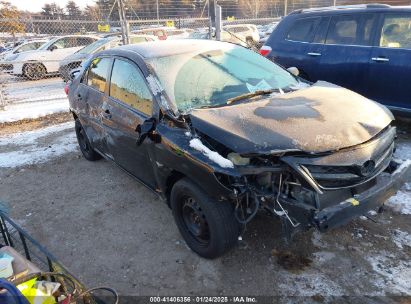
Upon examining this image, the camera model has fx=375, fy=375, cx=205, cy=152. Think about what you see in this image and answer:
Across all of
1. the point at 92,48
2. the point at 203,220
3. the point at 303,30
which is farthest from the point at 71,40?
the point at 203,220

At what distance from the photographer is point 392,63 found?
516 centimetres

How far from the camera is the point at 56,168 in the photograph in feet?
18.2

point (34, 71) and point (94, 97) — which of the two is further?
point (34, 71)

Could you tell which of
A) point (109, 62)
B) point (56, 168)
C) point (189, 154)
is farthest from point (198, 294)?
point (56, 168)

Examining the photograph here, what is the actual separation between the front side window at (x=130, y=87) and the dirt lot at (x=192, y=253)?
1.20 meters

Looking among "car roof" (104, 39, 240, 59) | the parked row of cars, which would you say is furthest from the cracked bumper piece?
the parked row of cars

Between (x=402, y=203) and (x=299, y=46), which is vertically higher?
(x=299, y=46)

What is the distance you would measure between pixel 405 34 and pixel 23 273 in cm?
536

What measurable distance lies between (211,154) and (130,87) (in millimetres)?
1473

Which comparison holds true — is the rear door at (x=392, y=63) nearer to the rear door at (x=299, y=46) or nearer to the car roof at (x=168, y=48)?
the rear door at (x=299, y=46)

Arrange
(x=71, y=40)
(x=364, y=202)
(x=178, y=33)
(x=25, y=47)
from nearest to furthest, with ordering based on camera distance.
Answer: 1. (x=364, y=202)
2. (x=71, y=40)
3. (x=25, y=47)
4. (x=178, y=33)

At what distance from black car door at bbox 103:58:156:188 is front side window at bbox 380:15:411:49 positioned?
12.1 feet

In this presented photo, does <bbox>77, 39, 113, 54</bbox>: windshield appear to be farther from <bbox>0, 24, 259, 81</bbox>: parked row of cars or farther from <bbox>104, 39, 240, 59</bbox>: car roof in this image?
<bbox>104, 39, 240, 59</bbox>: car roof

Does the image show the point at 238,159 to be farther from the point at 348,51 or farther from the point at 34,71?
the point at 34,71
